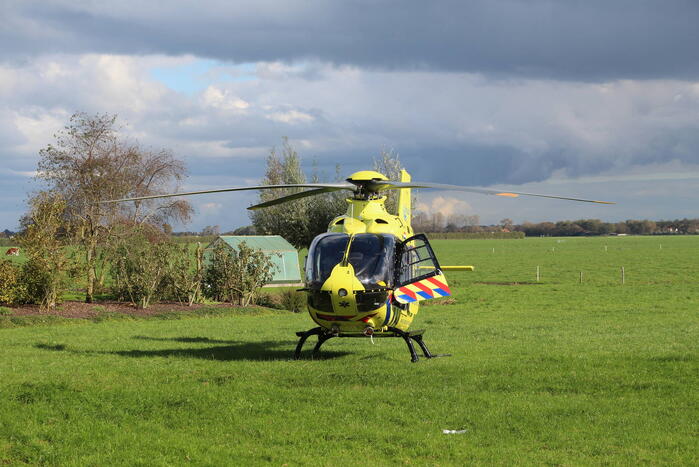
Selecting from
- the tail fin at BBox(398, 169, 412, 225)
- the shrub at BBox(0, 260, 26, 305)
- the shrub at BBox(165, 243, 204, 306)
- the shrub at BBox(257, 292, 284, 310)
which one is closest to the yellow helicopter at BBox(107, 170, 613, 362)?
→ the tail fin at BBox(398, 169, 412, 225)

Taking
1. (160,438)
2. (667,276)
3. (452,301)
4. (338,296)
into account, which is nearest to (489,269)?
(667,276)

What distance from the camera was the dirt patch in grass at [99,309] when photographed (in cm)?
2606

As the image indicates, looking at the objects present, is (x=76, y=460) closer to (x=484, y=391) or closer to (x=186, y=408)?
(x=186, y=408)

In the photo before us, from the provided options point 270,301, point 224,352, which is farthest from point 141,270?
point 224,352

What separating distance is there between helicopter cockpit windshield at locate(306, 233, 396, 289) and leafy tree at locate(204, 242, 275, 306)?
16.9 m

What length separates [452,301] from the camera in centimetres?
3531

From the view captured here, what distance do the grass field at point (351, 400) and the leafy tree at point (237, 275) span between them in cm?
1046

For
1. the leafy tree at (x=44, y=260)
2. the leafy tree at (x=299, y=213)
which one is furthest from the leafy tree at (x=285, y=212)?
the leafy tree at (x=44, y=260)

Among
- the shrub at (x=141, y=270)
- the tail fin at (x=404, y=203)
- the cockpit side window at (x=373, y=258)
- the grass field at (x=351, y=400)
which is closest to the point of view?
the grass field at (x=351, y=400)

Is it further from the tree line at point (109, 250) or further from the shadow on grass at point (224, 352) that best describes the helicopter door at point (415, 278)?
the tree line at point (109, 250)

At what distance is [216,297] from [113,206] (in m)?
7.18

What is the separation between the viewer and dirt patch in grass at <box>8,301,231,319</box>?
26062 millimetres

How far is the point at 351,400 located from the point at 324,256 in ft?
13.1

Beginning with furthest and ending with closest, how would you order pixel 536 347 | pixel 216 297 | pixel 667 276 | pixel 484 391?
pixel 667 276
pixel 216 297
pixel 536 347
pixel 484 391
